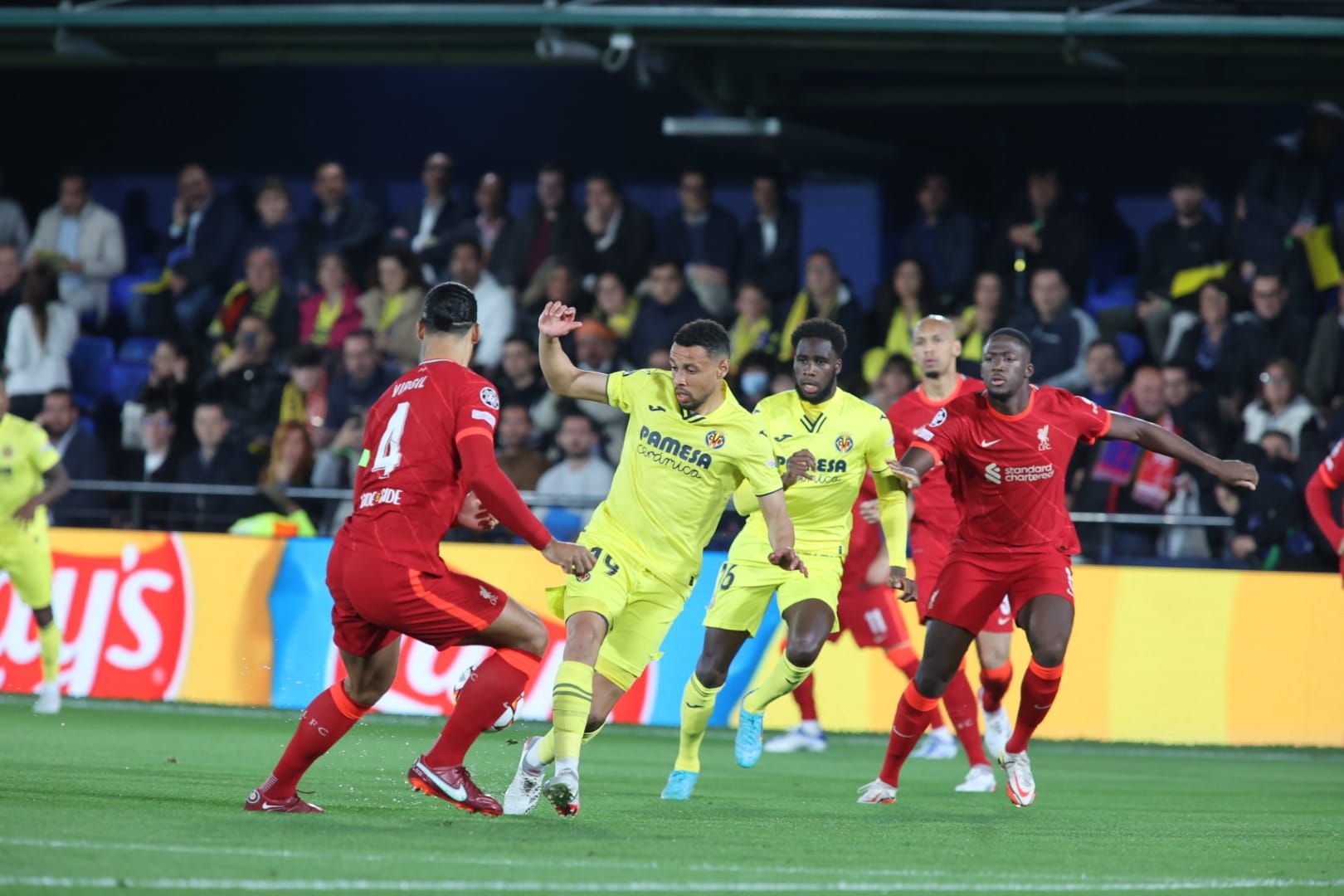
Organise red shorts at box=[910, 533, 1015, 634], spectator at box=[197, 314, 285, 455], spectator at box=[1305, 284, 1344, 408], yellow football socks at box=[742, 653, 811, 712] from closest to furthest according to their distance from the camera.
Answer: yellow football socks at box=[742, 653, 811, 712]
red shorts at box=[910, 533, 1015, 634]
spectator at box=[1305, 284, 1344, 408]
spectator at box=[197, 314, 285, 455]

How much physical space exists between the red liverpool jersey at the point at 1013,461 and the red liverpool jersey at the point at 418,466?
109 inches

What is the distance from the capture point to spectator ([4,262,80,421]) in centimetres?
1942

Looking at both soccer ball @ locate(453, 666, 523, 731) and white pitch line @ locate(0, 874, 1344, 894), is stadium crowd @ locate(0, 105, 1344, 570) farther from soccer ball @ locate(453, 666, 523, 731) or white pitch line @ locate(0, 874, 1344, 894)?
white pitch line @ locate(0, 874, 1344, 894)

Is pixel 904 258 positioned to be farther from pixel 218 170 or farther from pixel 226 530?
pixel 218 170

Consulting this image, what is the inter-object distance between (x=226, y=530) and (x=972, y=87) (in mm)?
8576

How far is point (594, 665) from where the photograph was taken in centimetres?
890

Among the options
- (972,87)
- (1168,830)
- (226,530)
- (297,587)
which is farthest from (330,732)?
(972,87)

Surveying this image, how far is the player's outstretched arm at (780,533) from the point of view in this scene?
8.62 meters

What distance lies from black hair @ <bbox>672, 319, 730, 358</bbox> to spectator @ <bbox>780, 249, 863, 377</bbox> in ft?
27.8

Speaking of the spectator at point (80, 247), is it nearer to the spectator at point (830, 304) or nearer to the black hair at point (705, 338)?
the spectator at point (830, 304)

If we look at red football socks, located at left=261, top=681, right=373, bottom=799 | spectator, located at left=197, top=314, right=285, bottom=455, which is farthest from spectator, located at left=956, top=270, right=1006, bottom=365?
red football socks, located at left=261, top=681, right=373, bottom=799

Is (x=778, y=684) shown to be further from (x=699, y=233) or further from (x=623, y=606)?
(x=699, y=233)

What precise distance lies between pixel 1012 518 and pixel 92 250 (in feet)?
44.9

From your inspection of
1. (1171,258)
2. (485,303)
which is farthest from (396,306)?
(1171,258)
